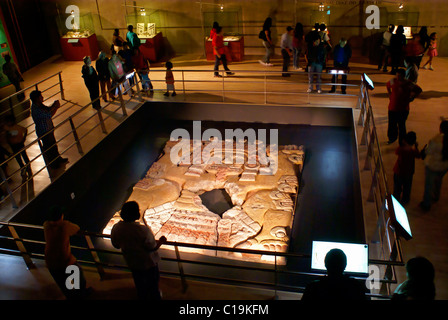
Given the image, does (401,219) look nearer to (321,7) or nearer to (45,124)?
(45,124)

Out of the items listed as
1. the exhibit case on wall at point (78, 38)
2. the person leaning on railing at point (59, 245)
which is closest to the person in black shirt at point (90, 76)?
the person leaning on railing at point (59, 245)

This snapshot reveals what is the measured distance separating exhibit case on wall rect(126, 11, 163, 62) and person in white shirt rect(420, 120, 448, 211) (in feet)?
31.7

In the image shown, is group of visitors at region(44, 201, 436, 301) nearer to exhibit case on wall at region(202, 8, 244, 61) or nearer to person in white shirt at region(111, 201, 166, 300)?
person in white shirt at region(111, 201, 166, 300)

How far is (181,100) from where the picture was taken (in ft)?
31.0

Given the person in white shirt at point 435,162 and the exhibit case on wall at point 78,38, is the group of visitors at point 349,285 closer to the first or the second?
the person in white shirt at point 435,162

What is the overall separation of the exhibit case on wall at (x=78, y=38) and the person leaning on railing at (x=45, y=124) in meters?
7.49

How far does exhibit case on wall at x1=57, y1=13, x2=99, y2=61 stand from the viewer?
12766 mm

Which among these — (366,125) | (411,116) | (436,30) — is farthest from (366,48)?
A: (366,125)

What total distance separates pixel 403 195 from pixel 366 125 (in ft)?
6.27

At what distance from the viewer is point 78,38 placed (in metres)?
12.8

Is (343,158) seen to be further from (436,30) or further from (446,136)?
(436,30)

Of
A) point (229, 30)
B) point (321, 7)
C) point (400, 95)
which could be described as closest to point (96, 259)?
point (400, 95)

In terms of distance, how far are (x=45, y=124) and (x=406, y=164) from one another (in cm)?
539

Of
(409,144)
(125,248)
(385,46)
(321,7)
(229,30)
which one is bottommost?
(125,248)
